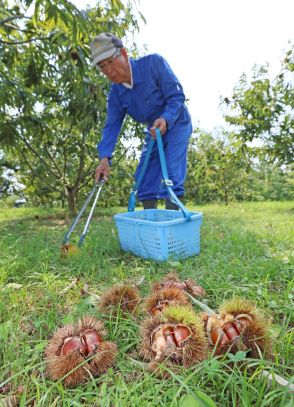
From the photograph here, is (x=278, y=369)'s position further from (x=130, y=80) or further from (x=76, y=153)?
(x=76, y=153)

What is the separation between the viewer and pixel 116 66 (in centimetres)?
263

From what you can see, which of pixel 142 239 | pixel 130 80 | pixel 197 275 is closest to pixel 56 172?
pixel 130 80

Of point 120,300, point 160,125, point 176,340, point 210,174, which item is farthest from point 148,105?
point 210,174

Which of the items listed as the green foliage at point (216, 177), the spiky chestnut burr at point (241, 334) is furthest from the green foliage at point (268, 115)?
the spiky chestnut burr at point (241, 334)

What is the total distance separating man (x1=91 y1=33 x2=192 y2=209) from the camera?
257 cm

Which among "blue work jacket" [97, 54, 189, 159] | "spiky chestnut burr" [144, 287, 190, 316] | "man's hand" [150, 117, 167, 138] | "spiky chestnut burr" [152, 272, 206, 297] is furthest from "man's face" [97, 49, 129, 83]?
"spiky chestnut burr" [144, 287, 190, 316]

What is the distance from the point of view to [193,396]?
0.73 m

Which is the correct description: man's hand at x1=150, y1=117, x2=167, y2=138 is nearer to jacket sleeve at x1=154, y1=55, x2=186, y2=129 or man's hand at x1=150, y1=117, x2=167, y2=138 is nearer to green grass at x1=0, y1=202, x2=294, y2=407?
jacket sleeve at x1=154, y1=55, x2=186, y2=129

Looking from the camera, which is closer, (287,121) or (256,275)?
(256,275)

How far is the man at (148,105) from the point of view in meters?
2.57

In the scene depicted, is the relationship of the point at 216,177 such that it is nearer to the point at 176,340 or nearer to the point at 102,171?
the point at 102,171

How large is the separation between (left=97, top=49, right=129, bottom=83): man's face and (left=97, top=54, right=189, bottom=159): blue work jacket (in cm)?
11

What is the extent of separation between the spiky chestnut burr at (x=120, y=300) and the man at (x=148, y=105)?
149cm

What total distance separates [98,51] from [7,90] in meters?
1.56
